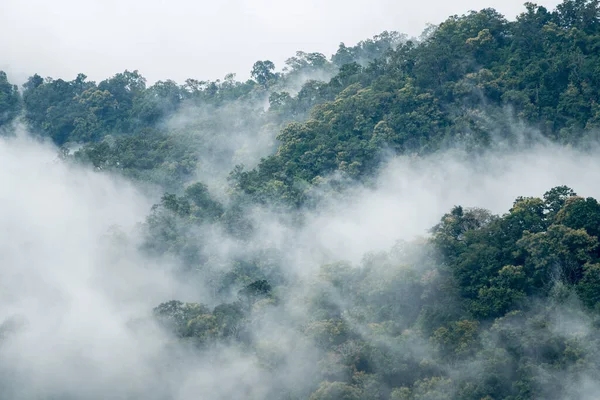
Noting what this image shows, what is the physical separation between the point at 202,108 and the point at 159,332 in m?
22.3

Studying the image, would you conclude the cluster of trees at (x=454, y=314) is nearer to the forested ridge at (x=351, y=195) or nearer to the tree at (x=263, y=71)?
the forested ridge at (x=351, y=195)

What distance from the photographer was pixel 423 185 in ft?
133

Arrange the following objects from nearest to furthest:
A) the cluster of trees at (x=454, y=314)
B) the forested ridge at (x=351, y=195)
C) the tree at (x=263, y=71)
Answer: the cluster of trees at (x=454, y=314) → the forested ridge at (x=351, y=195) → the tree at (x=263, y=71)

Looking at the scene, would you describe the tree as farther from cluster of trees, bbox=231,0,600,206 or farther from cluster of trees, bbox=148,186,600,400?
cluster of trees, bbox=148,186,600,400

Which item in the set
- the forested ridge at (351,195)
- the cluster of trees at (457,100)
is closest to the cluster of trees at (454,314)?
the forested ridge at (351,195)

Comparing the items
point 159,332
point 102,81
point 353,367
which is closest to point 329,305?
point 353,367

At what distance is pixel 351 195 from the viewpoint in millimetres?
40531

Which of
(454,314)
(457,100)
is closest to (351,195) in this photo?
(457,100)

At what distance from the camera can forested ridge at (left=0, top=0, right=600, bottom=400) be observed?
30.2 metres

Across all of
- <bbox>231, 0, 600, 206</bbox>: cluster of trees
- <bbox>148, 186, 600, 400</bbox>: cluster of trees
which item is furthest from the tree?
<bbox>148, 186, 600, 400</bbox>: cluster of trees

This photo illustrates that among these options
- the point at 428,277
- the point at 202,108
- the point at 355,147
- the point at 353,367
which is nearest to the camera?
the point at 353,367

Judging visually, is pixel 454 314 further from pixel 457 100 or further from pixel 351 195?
pixel 457 100

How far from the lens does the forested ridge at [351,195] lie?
1188 inches

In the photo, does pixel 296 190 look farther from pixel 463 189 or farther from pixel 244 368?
pixel 244 368
